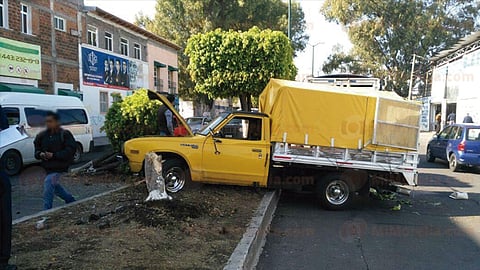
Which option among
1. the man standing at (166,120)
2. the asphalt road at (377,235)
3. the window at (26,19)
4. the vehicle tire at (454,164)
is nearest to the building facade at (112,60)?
the window at (26,19)

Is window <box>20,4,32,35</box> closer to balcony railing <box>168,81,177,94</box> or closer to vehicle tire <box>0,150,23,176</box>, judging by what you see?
vehicle tire <box>0,150,23,176</box>

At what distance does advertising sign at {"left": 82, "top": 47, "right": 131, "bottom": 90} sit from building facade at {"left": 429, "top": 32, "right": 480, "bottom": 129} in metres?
22.0

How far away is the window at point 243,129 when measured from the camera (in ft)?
26.4

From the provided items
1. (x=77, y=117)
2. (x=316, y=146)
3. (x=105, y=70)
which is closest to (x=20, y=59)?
(x=77, y=117)

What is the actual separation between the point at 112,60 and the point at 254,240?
2341 cm

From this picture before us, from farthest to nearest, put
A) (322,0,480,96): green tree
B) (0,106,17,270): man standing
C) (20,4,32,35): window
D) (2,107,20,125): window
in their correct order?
(322,0,480,96): green tree
(20,4,32,35): window
(2,107,20,125): window
(0,106,17,270): man standing

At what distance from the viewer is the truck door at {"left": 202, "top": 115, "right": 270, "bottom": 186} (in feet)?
25.9

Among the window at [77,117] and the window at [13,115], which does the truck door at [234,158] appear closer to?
the window at [13,115]

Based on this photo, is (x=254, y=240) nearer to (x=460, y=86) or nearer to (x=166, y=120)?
(x=166, y=120)

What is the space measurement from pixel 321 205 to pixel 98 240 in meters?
4.63

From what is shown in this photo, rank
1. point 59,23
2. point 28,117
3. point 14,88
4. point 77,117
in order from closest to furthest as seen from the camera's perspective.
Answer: point 28,117
point 77,117
point 14,88
point 59,23

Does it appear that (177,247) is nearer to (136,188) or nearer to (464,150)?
(136,188)

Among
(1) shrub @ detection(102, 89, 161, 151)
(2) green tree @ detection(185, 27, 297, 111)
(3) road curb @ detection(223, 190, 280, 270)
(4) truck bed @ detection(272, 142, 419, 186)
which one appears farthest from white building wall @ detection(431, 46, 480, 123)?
(3) road curb @ detection(223, 190, 280, 270)

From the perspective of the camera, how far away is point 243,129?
8125 mm
